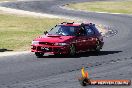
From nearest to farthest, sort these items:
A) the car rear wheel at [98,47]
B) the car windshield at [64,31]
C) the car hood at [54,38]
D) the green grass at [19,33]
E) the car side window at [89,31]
Answer: the car hood at [54,38] < the car windshield at [64,31] < the car side window at [89,31] < the car rear wheel at [98,47] < the green grass at [19,33]

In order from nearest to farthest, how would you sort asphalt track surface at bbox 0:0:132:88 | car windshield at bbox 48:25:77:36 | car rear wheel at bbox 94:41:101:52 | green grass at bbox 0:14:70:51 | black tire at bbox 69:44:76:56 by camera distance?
asphalt track surface at bbox 0:0:132:88
black tire at bbox 69:44:76:56
car windshield at bbox 48:25:77:36
car rear wheel at bbox 94:41:101:52
green grass at bbox 0:14:70:51

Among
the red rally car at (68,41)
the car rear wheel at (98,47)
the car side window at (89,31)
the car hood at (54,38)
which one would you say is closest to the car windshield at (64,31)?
the red rally car at (68,41)

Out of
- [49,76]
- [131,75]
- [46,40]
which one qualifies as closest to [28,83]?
[49,76]

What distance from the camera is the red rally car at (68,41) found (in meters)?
22.9

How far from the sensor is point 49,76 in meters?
17.3

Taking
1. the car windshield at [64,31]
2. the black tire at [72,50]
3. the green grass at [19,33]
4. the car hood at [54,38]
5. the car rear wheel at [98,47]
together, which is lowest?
the green grass at [19,33]

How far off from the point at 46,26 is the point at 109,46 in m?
14.5

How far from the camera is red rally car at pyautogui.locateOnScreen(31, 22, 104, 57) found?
901 inches

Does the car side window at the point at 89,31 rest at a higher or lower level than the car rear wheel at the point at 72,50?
higher

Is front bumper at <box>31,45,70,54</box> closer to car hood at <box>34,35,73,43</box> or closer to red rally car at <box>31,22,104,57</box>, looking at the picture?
red rally car at <box>31,22,104,57</box>

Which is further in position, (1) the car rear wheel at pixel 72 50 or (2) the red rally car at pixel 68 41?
(1) the car rear wheel at pixel 72 50

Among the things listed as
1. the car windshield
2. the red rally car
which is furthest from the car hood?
the car windshield

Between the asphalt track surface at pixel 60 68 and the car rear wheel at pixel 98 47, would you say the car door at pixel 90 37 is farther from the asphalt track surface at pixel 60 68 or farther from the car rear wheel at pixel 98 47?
the asphalt track surface at pixel 60 68

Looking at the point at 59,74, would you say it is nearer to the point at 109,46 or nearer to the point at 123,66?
the point at 123,66
